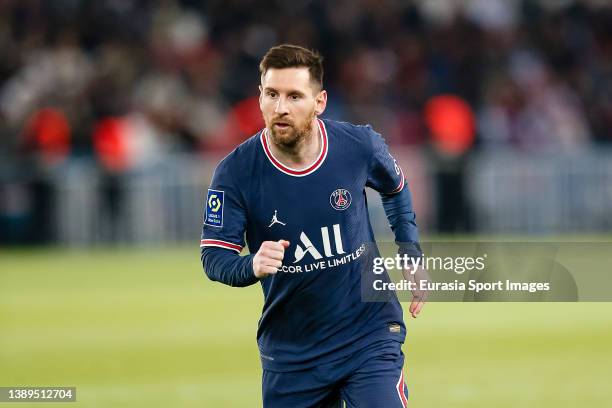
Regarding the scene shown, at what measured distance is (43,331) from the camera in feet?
47.4

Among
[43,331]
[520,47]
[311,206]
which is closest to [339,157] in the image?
[311,206]

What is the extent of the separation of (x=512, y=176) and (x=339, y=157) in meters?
14.3

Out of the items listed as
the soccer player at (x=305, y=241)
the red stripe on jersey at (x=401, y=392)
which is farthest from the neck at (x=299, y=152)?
the red stripe on jersey at (x=401, y=392)

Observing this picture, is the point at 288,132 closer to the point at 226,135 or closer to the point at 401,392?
the point at 401,392

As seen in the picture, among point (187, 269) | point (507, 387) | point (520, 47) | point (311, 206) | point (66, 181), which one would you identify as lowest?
point (507, 387)

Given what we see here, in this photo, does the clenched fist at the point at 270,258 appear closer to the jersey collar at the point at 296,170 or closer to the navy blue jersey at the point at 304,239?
the navy blue jersey at the point at 304,239

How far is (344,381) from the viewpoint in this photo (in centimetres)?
689

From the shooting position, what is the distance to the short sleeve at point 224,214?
679 centimetres

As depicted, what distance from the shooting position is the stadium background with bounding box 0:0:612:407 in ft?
51.8

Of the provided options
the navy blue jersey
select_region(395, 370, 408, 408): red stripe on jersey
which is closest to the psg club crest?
the navy blue jersey

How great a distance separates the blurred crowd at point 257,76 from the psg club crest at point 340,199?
14.3 meters

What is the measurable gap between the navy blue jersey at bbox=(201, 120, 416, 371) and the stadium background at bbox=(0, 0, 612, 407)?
6434 mm

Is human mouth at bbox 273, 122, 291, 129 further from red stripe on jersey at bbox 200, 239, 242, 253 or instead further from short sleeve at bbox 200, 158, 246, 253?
red stripe on jersey at bbox 200, 239, 242, 253

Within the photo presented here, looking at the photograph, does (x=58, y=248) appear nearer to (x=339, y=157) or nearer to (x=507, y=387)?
(x=507, y=387)
